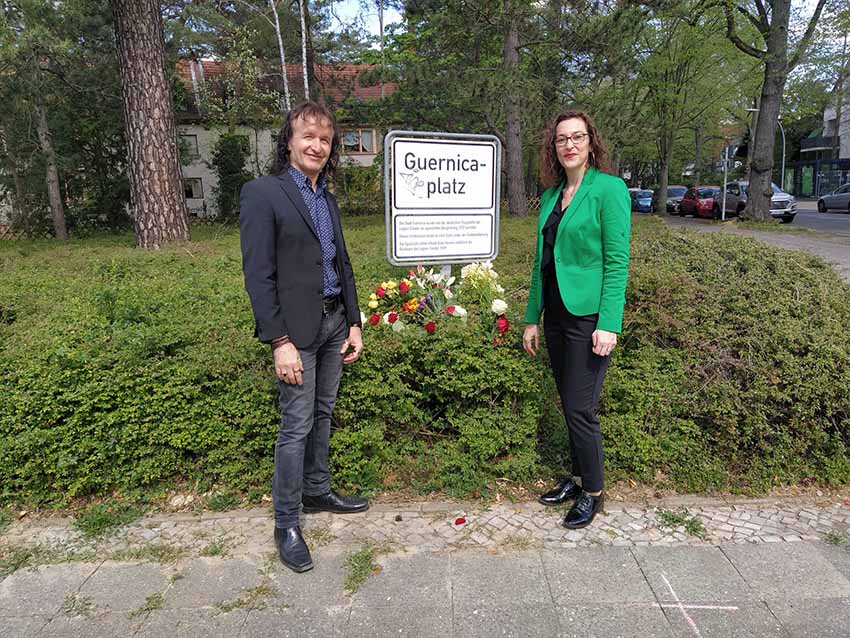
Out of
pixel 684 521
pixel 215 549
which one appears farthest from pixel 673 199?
pixel 215 549

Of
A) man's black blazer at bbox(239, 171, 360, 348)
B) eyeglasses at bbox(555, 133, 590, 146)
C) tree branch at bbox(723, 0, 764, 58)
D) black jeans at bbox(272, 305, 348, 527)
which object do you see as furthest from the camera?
tree branch at bbox(723, 0, 764, 58)

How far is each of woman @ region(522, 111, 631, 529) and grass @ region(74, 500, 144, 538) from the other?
88.5 inches

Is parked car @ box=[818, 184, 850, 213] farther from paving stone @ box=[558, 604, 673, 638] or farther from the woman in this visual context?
paving stone @ box=[558, 604, 673, 638]

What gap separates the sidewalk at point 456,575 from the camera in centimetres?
216

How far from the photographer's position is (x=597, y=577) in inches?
94.6

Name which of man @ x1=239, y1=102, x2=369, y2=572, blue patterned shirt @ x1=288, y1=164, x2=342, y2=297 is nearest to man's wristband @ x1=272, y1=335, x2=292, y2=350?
man @ x1=239, y1=102, x2=369, y2=572

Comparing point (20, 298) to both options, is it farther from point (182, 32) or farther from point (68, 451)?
point (182, 32)

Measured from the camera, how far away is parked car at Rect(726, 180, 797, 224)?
2283 centimetres

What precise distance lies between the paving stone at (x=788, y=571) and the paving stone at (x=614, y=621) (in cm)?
51

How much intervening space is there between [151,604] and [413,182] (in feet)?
10.4

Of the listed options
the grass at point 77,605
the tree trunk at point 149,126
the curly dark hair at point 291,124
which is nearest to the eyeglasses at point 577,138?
the curly dark hair at point 291,124

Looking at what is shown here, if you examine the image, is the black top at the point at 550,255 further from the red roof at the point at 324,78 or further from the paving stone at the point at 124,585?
the red roof at the point at 324,78

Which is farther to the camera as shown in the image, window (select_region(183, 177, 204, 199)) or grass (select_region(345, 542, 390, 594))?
window (select_region(183, 177, 204, 199))

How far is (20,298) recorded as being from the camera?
4.27 metres
